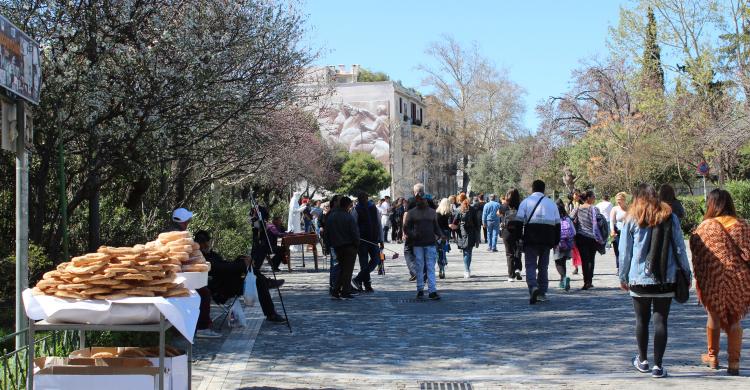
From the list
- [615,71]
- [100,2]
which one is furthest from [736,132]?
[100,2]

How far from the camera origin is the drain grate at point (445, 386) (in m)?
7.79

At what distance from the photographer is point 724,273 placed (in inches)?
317

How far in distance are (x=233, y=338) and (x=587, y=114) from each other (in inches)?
1765

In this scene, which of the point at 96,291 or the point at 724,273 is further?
the point at 724,273

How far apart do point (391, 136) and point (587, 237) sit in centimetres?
7006

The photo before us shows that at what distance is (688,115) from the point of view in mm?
37188

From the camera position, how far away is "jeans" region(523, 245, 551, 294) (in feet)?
44.9

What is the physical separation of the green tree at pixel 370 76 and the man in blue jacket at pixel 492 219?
81982 millimetres

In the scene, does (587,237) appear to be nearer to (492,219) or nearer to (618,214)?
(618,214)

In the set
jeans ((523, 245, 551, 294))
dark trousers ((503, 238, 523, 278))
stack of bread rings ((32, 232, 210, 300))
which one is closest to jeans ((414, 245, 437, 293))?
jeans ((523, 245, 551, 294))

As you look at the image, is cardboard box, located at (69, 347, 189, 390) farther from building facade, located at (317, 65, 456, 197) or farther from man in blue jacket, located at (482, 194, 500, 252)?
building facade, located at (317, 65, 456, 197)

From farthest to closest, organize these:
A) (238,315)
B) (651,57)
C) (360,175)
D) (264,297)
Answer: (360,175) < (651,57) < (264,297) < (238,315)

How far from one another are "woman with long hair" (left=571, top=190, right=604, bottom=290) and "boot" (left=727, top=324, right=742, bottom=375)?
7.66 meters

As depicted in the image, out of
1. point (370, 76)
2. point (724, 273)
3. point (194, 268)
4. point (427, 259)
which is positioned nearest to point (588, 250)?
point (427, 259)
